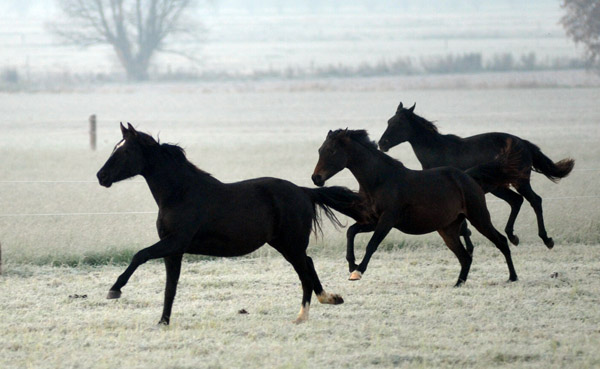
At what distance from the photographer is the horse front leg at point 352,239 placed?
8.31 m

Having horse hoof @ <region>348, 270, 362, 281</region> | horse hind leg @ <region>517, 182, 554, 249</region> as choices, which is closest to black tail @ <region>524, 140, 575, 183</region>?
horse hind leg @ <region>517, 182, 554, 249</region>

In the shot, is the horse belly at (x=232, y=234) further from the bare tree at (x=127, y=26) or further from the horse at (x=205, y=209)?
the bare tree at (x=127, y=26)

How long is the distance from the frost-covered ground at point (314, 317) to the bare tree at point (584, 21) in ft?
119

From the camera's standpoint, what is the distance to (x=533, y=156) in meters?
10.4

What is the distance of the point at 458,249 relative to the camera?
337 inches

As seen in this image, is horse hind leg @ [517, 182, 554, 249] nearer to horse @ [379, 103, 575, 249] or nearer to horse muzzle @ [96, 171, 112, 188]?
horse @ [379, 103, 575, 249]

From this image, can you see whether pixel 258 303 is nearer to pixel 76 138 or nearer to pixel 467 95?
pixel 76 138

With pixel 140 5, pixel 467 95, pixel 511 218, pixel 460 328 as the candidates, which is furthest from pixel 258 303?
pixel 140 5

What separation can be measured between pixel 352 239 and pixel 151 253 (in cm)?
Answer: 240

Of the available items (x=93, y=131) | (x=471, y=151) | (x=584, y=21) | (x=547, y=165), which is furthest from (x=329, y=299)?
(x=584, y=21)

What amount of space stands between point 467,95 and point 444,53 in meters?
30.3

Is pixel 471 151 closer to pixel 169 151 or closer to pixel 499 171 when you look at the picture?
pixel 499 171

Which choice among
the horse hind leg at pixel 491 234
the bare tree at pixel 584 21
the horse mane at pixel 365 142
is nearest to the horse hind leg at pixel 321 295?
the horse mane at pixel 365 142

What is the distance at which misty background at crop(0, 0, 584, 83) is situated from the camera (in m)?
63.1
